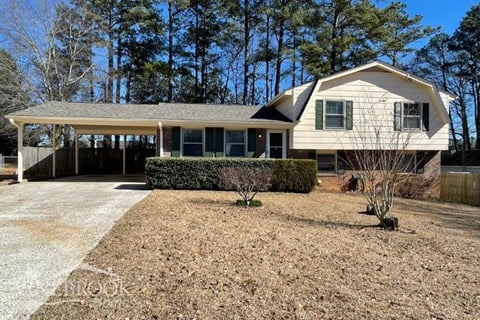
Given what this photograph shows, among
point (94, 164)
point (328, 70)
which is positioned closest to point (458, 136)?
point (328, 70)

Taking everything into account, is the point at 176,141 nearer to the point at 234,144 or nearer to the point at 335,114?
the point at 234,144

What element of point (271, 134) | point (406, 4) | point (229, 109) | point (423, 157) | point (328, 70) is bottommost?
point (423, 157)

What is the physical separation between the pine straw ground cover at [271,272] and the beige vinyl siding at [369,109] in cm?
782

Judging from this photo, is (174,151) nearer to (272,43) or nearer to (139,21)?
(139,21)

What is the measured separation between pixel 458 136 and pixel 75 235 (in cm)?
4360

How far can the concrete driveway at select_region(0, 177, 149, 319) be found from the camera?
369cm

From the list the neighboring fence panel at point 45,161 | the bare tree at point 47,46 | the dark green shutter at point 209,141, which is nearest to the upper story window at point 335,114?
the dark green shutter at point 209,141

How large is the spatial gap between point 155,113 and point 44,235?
10.4 meters

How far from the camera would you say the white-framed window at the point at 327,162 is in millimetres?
15672

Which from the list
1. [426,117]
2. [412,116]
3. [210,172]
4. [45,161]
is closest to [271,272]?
[210,172]

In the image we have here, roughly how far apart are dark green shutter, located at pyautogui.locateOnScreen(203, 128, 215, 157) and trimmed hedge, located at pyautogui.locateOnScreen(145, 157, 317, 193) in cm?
284

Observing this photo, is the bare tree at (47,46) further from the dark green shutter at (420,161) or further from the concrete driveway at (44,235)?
the dark green shutter at (420,161)

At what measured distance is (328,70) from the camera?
24.3 metres

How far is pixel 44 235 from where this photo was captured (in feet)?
19.5
